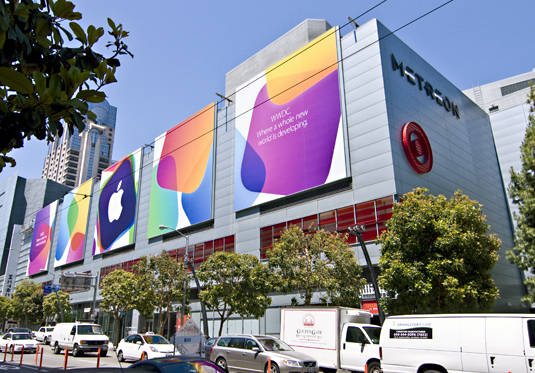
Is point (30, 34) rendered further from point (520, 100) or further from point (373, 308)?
point (520, 100)

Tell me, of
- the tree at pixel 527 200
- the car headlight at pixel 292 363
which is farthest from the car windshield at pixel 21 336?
the tree at pixel 527 200

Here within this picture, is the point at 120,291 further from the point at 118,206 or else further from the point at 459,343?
the point at 459,343

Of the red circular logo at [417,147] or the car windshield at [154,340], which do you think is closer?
the car windshield at [154,340]

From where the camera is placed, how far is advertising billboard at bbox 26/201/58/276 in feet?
243

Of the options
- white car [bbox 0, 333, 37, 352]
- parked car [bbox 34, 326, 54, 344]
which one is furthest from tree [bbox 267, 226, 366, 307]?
parked car [bbox 34, 326, 54, 344]

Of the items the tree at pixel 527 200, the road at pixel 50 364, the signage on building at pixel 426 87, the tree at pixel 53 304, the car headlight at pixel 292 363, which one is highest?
the signage on building at pixel 426 87

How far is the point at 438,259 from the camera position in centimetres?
1861

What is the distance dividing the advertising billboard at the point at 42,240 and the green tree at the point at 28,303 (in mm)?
11307

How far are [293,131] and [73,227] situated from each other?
48.8 m

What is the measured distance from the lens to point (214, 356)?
17859mm

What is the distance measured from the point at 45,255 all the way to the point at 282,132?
198 ft

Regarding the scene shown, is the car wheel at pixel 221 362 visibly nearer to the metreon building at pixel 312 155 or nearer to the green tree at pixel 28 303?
the metreon building at pixel 312 155

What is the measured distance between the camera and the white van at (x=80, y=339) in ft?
83.5

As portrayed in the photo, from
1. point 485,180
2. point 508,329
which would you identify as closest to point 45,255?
point 485,180
